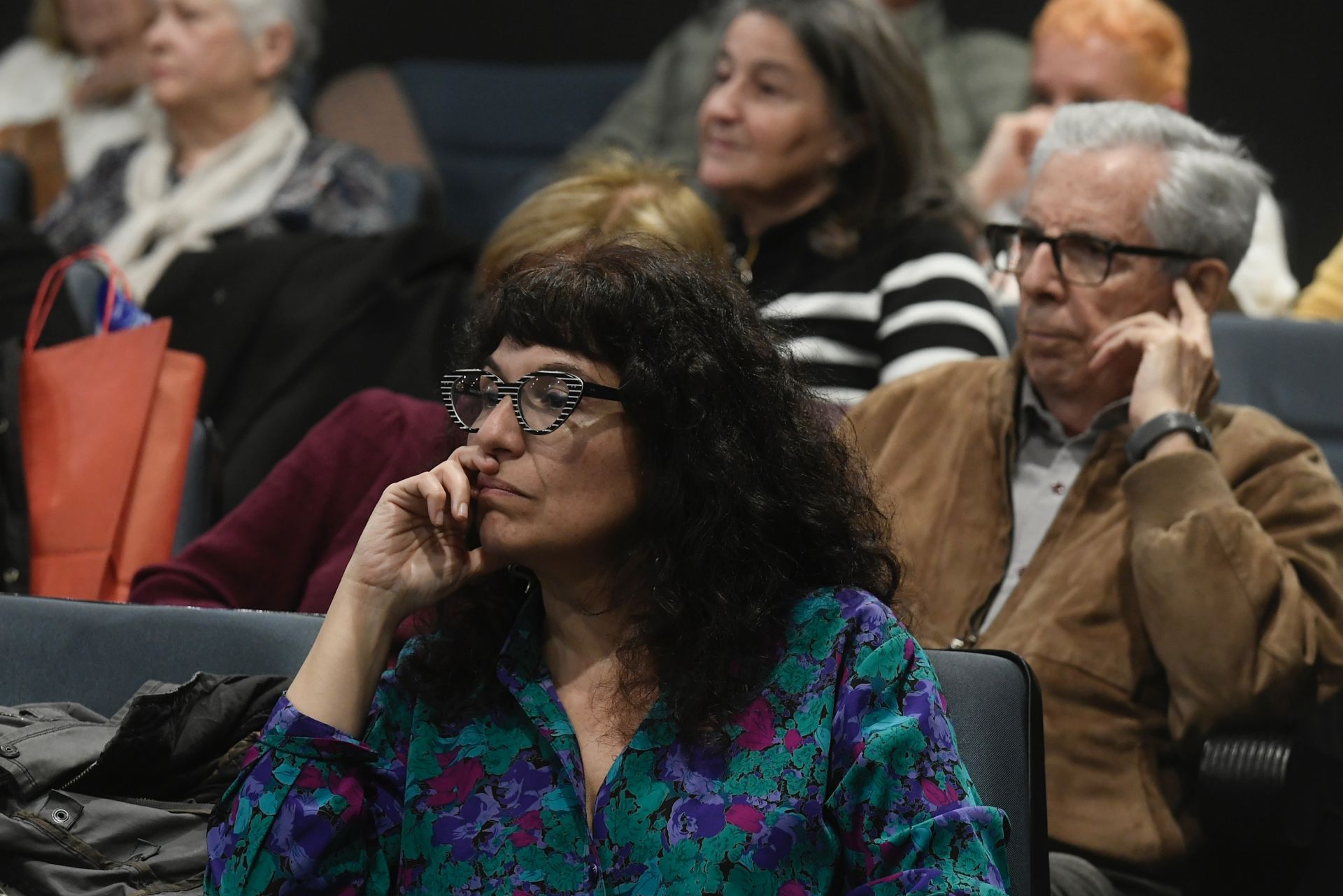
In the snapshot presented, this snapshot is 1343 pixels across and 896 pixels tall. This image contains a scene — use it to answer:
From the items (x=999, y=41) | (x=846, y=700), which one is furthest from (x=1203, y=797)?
(x=999, y=41)

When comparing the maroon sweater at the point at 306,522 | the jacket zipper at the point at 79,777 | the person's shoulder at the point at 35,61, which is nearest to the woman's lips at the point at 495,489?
the jacket zipper at the point at 79,777

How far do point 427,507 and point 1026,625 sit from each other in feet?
2.67

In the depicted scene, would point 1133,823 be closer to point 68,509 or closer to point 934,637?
point 934,637

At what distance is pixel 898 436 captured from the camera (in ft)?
7.45

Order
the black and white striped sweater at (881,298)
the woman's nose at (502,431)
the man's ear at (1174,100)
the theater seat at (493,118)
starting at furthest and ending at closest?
the theater seat at (493,118) < the man's ear at (1174,100) < the black and white striped sweater at (881,298) < the woman's nose at (502,431)

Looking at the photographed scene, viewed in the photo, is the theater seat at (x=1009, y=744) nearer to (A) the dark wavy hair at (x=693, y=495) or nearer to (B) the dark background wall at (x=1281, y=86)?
(A) the dark wavy hair at (x=693, y=495)

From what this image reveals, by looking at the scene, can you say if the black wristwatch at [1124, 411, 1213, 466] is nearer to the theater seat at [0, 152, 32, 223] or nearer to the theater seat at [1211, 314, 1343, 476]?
the theater seat at [1211, 314, 1343, 476]

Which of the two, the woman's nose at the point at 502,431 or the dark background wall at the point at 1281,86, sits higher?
the woman's nose at the point at 502,431

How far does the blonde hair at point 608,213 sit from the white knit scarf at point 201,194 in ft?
4.67

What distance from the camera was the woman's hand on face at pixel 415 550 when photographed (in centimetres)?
150

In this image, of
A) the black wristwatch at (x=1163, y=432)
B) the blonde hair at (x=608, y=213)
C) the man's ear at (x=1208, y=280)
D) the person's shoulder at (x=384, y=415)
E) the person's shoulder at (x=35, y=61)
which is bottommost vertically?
the person's shoulder at (x=35, y=61)

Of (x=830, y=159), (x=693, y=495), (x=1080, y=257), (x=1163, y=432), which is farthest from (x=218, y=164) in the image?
(x=693, y=495)

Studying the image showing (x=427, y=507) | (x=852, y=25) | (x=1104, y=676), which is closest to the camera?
(x=427, y=507)

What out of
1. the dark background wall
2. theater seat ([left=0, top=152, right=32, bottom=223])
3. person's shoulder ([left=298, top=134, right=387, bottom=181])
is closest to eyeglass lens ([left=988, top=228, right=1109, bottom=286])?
person's shoulder ([left=298, top=134, right=387, bottom=181])
